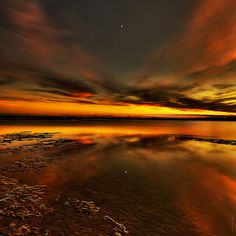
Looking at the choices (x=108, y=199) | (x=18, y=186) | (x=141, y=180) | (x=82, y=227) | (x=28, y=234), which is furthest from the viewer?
(x=141, y=180)

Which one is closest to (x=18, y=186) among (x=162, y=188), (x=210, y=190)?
(x=162, y=188)

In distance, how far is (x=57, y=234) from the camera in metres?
5.11

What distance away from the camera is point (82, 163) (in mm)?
13578

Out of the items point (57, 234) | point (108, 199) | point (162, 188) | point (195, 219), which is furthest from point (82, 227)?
point (162, 188)

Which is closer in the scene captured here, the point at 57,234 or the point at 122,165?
the point at 57,234

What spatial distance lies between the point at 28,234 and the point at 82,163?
28.0ft

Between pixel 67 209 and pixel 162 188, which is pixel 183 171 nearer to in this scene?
pixel 162 188

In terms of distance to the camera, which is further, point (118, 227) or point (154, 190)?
point (154, 190)

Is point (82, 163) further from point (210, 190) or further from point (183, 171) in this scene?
point (210, 190)

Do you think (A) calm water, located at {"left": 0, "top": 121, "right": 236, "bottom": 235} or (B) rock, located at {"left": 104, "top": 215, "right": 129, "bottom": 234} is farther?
(A) calm water, located at {"left": 0, "top": 121, "right": 236, "bottom": 235}

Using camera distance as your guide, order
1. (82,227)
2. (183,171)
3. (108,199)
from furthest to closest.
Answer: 1. (183,171)
2. (108,199)
3. (82,227)

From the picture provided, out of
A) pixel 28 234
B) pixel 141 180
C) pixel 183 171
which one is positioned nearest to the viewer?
pixel 28 234

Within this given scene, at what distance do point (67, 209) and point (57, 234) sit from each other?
1447mm

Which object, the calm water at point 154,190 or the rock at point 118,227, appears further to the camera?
the calm water at point 154,190
